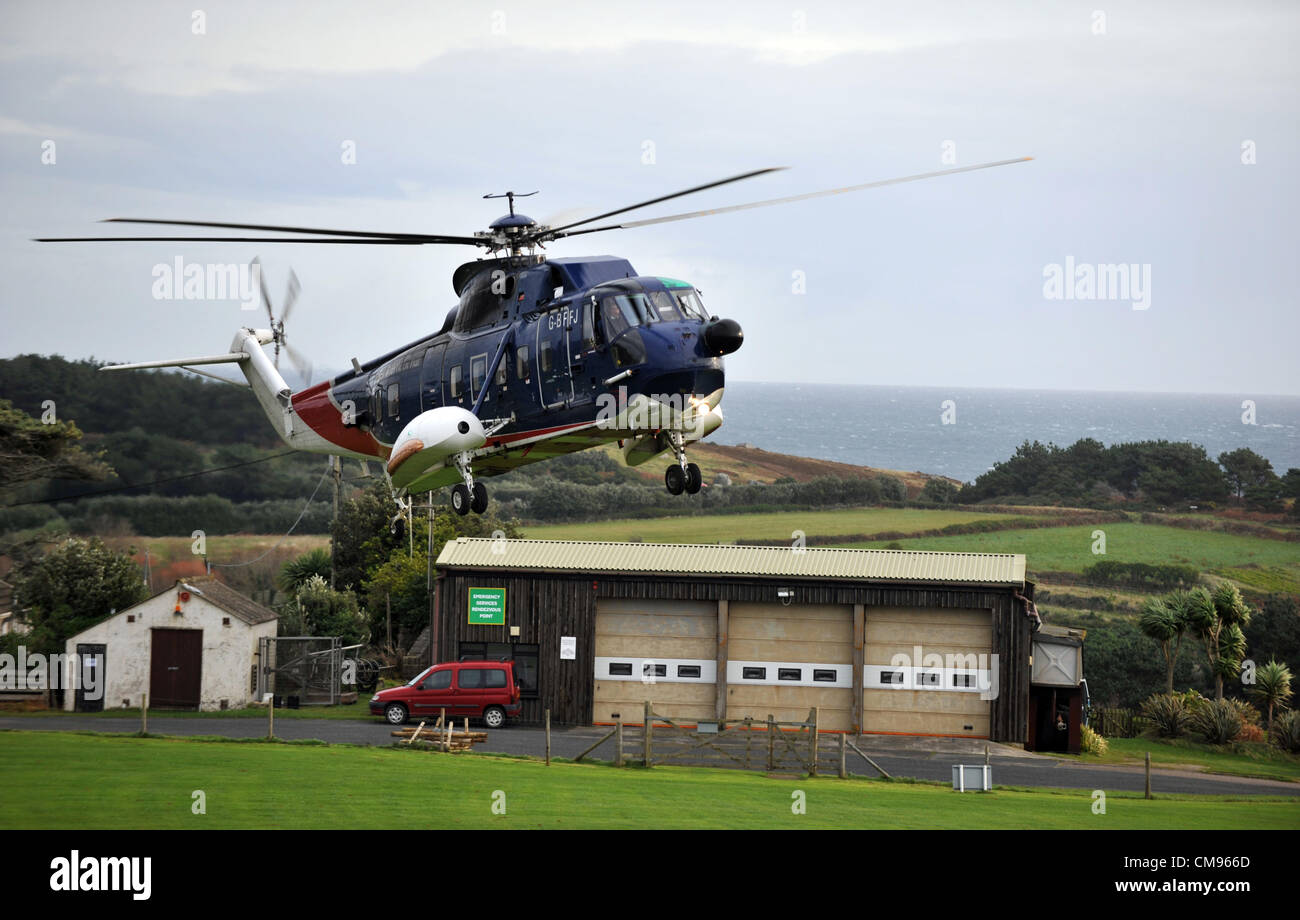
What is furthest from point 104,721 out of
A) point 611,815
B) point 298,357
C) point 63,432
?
point 611,815

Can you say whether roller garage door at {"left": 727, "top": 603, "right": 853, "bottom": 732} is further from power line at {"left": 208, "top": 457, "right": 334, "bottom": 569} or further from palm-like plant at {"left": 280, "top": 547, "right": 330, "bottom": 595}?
power line at {"left": 208, "top": 457, "right": 334, "bottom": 569}

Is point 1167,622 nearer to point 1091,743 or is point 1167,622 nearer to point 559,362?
point 1091,743

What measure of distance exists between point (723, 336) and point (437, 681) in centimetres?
2633

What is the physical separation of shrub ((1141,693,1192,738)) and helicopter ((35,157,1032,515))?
110 ft

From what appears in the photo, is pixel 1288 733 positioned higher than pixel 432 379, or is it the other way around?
pixel 432 379

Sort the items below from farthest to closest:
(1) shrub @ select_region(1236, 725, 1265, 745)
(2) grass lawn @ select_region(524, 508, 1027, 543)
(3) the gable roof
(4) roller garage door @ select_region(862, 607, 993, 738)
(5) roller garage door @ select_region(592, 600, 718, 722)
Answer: (2) grass lawn @ select_region(524, 508, 1027, 543)
(1) shrub @ select_region(1236, 725, 1265, 745)
(5) roller garage door @ select_region(592, 600, 718, 722)
(4) roller garage door @ select_region(862, 607, 993, 738)
(3) the gable roof

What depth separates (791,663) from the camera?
48.2 m

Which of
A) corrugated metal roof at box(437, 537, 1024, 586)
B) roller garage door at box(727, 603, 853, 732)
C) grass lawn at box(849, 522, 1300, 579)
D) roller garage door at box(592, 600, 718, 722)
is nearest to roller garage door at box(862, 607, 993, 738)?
roller garage door at box(727, 603, 853, 732)

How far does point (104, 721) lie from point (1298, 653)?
168 feet

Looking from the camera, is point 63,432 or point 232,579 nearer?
point 63,432

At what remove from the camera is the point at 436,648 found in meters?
48.3

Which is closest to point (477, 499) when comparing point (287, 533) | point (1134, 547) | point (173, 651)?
point (173, 651)

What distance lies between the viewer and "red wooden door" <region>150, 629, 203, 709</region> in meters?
47.0

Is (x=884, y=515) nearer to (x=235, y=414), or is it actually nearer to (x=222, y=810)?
(x=235, y=414)
